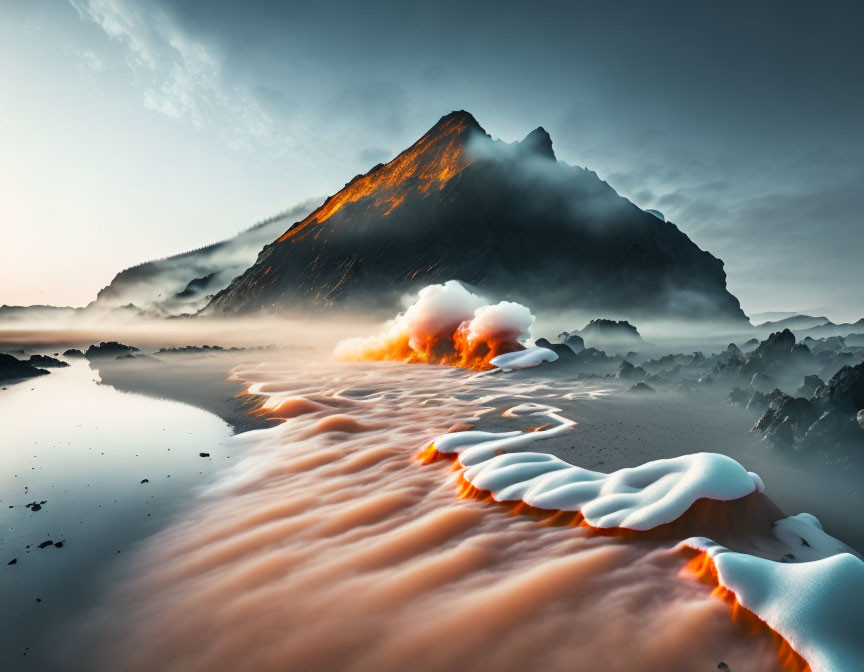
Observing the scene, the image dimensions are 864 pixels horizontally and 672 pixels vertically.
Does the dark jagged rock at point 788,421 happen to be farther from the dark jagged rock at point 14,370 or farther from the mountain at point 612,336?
the dark jagged rock at point 14,370

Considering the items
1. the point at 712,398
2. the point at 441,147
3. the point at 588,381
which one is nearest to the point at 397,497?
the point at 712,398

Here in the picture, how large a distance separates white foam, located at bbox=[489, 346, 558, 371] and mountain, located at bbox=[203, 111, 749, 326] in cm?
8199

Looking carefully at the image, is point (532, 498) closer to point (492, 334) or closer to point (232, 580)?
point (232, 580)

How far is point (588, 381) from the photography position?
78.1ft

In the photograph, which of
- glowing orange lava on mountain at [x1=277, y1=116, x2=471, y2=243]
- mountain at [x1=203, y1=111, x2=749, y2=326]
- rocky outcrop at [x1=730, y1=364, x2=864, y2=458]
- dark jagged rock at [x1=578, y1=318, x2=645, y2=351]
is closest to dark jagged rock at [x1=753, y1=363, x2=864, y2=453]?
rocky outcrop at [x1=730, y1=364, x2=864, y2=458]

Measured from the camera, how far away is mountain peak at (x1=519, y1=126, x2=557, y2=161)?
494 feet

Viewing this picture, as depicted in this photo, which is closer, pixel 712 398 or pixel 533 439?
pixel 533 439

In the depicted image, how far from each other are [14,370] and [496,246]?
357 ft

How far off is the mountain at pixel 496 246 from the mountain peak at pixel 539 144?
559 mm

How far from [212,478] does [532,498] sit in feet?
28.7

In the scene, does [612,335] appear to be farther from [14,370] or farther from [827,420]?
[14,370]

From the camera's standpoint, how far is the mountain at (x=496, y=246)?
123 m

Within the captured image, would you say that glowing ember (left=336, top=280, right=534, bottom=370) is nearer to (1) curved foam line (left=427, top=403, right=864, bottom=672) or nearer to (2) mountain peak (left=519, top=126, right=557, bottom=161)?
(1) curved foam line (left=427, top=403, right=864, bottom=672)

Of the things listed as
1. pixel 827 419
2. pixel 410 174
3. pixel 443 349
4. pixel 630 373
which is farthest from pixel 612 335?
pixel 410 174
